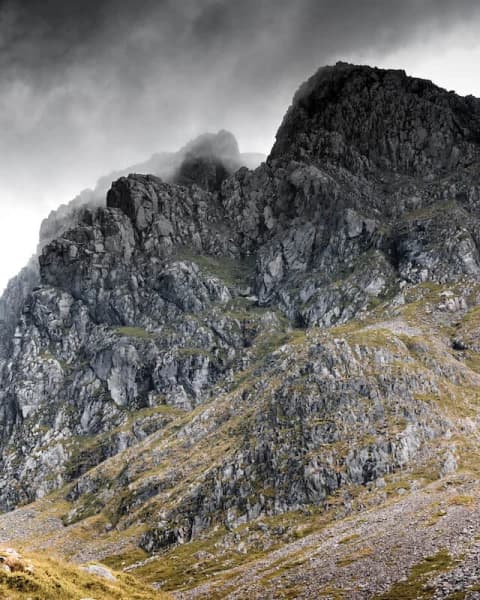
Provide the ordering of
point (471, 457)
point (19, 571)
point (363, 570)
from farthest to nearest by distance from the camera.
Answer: point (471, 457) < point (363, 570) < point (19, 571)

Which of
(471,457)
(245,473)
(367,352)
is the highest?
(367,352)

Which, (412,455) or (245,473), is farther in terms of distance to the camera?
(245,473)

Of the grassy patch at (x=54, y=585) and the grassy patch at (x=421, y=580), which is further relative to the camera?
the grassy patch at (x=421, y=580)

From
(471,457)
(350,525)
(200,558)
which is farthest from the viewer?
(471,457)

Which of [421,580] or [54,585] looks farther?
[421,580]

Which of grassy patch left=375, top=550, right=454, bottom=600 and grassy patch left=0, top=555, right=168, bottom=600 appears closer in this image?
grassy patch left=0, top=555, right=168, bottom=600

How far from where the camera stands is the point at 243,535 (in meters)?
132

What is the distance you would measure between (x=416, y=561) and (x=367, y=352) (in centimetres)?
13812

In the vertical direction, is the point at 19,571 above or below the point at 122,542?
above

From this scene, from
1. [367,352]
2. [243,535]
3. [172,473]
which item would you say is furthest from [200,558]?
[367,352]

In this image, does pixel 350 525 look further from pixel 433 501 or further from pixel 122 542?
pixel 122 542

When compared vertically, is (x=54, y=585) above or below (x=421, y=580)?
above

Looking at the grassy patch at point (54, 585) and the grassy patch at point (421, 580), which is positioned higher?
the grassy patch at point (54, 585)

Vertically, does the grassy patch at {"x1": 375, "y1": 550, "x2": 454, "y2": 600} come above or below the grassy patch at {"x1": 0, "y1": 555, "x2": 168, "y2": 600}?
below
